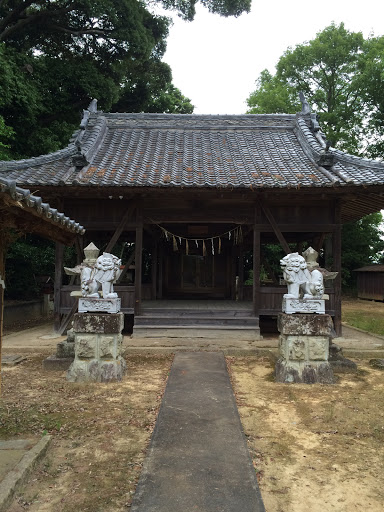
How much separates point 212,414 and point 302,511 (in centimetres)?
198

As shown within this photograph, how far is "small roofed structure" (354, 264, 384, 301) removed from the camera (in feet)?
77.4

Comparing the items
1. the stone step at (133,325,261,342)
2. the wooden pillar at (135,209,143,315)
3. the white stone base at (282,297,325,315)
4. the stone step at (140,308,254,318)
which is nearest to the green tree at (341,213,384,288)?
the stone step at (140,308,254,318)

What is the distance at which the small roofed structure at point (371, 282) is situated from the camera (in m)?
23.6

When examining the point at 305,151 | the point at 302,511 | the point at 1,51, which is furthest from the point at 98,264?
the point at 1,51

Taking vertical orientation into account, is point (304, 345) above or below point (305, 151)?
below

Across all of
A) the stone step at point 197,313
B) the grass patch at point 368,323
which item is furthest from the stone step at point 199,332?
the grass patch at point 368,323

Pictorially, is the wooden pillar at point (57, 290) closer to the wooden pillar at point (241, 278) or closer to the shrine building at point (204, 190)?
the shrine building at point (204, 190)

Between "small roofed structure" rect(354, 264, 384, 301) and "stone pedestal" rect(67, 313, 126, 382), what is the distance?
851 inches

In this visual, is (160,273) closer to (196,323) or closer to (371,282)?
(196,323)

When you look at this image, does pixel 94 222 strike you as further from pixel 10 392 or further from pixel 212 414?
pixel 212 414

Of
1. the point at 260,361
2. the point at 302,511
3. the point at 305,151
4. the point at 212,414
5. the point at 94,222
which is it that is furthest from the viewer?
the point at 305,151

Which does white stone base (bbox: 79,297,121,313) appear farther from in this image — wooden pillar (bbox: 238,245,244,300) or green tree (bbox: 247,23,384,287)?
green tree (bbox: 247,23,384,287)

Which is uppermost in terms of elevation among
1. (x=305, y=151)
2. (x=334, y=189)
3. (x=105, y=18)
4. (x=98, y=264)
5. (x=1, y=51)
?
(x=105, y=18)

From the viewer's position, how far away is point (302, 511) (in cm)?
291
